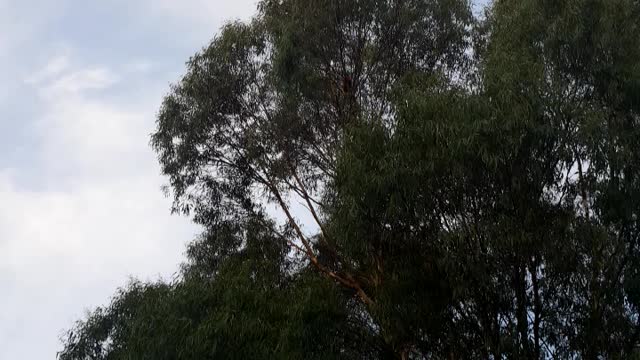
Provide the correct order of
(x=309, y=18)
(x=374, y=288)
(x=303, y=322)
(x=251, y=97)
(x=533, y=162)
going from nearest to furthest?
(x=533, y=162) → (x=303, y=322) → (x=374, y=288) → (x=309, y=18) → (x=251, y=97)

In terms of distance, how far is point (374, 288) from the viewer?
1003cm

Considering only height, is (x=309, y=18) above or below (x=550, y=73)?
above

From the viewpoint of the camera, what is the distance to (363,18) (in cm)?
1222

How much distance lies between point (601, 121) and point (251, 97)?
18.9ft

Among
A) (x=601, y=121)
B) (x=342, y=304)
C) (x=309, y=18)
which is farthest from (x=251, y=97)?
(x=601, y=121)

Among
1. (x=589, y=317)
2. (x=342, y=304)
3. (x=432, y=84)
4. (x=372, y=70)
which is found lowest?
(x=589, y=317)

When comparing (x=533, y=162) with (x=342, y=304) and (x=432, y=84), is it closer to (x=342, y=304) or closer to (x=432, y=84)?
(x=432, y=84)

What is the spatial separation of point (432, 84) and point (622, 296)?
299 centimetres

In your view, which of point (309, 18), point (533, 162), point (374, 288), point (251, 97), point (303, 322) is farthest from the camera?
point (251, 97)

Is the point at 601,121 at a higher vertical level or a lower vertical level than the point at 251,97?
lower

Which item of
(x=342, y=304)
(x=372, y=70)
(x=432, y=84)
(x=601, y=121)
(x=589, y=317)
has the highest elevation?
(x=372, y=70)

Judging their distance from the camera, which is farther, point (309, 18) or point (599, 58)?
point (309, 18)

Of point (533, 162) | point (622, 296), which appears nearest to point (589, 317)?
point (622, 296)

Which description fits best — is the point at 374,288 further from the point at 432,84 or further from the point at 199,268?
the point at 199,268
